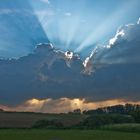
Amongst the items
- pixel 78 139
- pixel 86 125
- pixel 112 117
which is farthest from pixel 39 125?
pixel 78 139

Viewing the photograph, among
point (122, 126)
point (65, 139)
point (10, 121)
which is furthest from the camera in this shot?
point (10, 121)

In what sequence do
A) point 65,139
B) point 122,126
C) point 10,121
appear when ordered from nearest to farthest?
point 65,139 < point 122,126 < point 10,121

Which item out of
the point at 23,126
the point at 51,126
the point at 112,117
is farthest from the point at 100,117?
the point at 23,126

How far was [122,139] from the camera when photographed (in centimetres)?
6028

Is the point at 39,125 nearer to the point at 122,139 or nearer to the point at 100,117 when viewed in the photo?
the point at 100,117

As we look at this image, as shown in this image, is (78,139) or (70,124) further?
(70,124)

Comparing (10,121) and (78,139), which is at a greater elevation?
(10,121)

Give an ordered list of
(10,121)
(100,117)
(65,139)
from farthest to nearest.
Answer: (100,117) → (10,121) → (65,139)

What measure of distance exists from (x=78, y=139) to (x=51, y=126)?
140ft

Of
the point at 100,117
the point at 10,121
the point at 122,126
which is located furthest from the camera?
the point at 100,117

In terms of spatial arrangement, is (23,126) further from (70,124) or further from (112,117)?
(112,117)

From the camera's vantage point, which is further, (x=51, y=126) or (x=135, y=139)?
(x=51, y=126)

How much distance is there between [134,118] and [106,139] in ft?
182

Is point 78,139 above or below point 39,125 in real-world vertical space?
below
